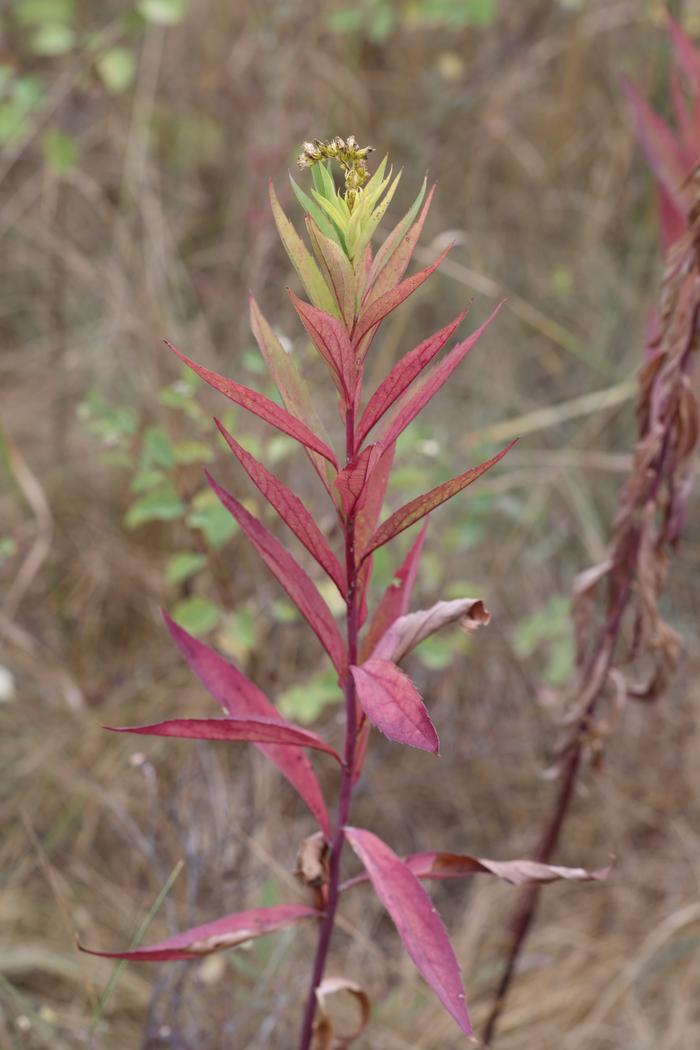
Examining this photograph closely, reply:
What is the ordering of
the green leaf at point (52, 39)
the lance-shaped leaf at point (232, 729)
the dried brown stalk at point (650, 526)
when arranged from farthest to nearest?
the green leaf at point (52, 39), the dried brown stalk at point (650, 526), the lance-shaped leaf at point (232, 729)

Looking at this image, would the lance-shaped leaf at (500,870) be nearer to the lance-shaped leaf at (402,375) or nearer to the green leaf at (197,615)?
the lance-shaped leaf at (402,375)

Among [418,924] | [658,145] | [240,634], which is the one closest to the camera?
[418,924]

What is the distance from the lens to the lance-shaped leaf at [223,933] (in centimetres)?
89

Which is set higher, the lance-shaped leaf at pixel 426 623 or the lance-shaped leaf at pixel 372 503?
the lance-shaped leaf at pixel 372 503

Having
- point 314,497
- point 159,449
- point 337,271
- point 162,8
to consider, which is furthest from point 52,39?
point 337,271

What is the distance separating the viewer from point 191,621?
5.39 ft

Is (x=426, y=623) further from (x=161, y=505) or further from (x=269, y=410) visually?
(x=161, y=505)

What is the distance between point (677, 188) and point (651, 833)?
1.32m

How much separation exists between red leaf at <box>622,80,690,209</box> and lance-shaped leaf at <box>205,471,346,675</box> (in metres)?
0.79

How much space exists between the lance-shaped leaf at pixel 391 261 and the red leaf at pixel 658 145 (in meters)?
0.71

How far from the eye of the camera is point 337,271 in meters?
0.72

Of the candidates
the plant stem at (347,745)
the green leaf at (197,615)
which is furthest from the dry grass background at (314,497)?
the plant stem at (347,745)

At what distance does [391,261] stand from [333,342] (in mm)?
92

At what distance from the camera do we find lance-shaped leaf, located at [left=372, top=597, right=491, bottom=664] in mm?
825
